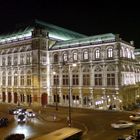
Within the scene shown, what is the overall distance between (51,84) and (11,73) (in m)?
15.3

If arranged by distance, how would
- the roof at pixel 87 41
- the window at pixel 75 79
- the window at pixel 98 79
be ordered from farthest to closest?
the window at pixel 75 79 < the window at pixel 98 79 < the roof at pixel 87 41

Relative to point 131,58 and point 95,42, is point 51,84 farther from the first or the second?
point 131,58

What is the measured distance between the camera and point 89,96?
2516 inches

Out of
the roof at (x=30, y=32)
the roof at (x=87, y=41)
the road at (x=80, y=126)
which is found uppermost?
the roof at (x=30, y=32)

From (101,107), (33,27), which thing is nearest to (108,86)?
(101,107)

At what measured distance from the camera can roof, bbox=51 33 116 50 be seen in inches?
2440

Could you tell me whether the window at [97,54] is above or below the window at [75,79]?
above

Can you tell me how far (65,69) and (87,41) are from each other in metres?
10.4

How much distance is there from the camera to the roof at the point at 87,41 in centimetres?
6197

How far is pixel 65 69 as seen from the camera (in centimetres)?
6962

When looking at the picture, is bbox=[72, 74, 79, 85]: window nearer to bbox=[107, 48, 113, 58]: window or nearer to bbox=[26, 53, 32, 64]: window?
bbox=[107, 48, 113, 58]: window

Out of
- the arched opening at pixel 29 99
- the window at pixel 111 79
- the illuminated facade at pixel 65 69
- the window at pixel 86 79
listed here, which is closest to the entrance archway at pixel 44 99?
the illuminated facade at pixel 65 69

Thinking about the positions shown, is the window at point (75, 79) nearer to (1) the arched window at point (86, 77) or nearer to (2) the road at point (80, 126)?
(1) the arched window at point (86, 77)

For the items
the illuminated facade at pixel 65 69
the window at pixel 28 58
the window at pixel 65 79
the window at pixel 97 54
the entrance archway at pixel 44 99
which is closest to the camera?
the illuminated facade at pixel 65 69
